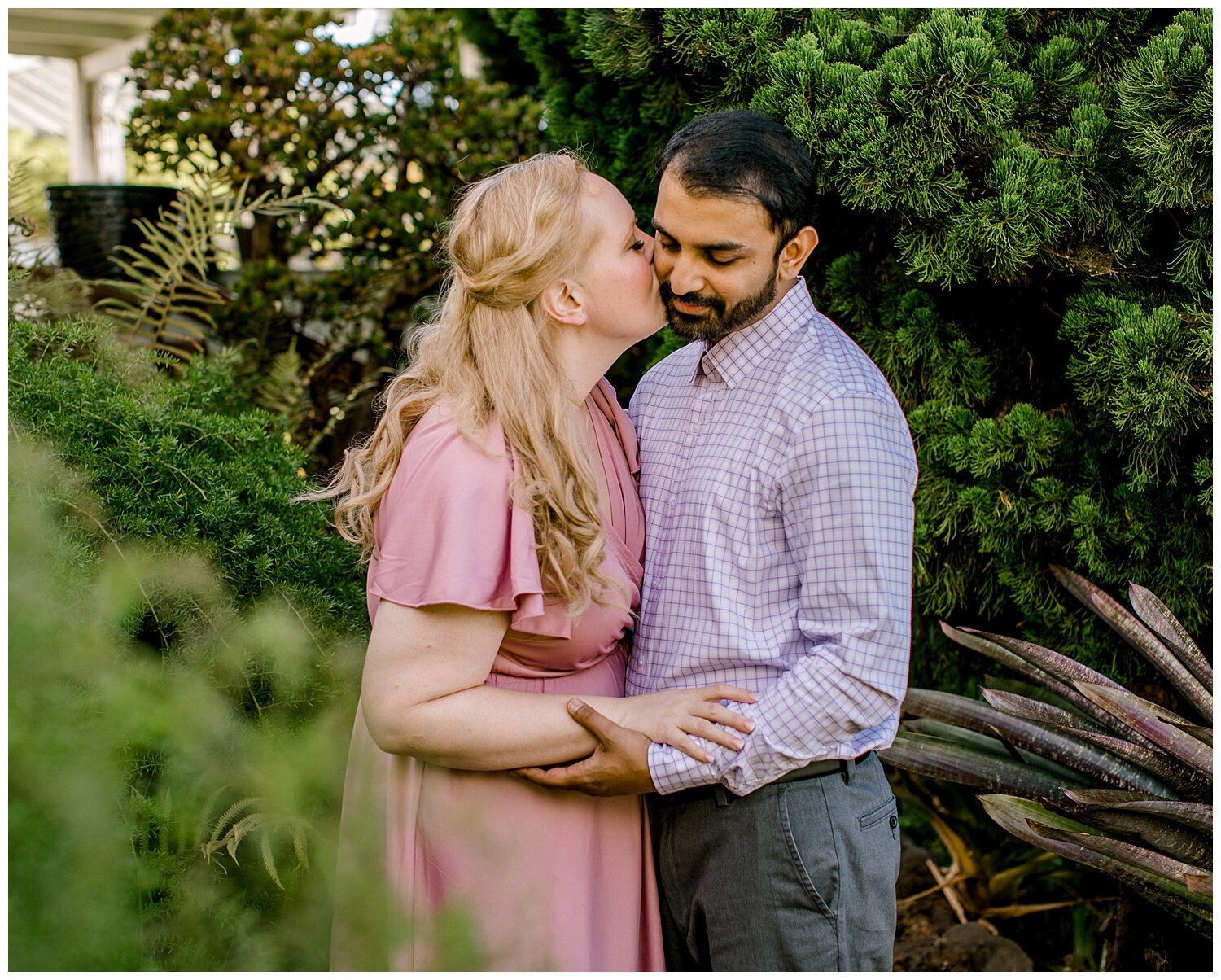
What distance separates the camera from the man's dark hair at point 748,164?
2.05 m

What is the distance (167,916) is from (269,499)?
1702 mm

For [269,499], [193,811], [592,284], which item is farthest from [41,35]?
[193,811]

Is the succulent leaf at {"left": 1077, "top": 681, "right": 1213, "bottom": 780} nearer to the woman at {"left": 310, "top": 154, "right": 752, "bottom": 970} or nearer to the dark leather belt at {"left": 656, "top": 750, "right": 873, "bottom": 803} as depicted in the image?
the dark leather belt at {"left": 656, "top": 750, "right": 873, "bottom": 803}

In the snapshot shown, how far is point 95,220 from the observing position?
426cm

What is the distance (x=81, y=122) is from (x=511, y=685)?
34.1 feet

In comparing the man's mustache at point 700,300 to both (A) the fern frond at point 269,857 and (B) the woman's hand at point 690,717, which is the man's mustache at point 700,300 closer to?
(B) the woman's hand at point 690,717

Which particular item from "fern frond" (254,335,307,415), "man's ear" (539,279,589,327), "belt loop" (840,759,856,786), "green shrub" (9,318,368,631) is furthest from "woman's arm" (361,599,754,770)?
"fern frond" (254,335,307,415)

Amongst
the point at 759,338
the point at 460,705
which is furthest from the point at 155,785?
the point at 759,338

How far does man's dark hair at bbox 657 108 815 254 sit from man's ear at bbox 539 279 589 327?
0.29 meters

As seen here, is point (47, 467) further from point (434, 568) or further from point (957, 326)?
point (957, 326)

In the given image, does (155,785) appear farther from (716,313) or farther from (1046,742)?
(1046,742)

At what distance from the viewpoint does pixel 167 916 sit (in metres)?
0.99

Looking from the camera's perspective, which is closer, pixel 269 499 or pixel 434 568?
pixel 434 568

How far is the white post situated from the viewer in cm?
986
